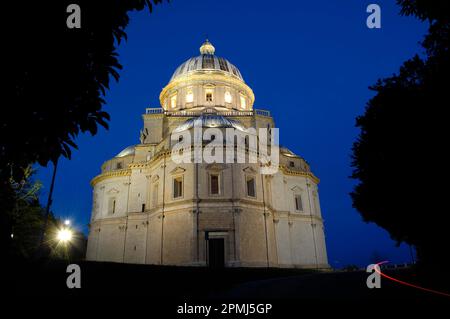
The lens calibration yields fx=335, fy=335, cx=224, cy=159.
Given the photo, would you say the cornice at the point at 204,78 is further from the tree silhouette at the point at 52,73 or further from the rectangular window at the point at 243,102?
the tree silhouette at the point at 52,73

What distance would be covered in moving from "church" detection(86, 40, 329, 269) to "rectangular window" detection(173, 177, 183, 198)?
0.30ft

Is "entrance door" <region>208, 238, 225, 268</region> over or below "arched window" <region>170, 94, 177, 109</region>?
below

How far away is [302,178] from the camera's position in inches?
1624

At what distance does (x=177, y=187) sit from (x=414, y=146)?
71.5 feet

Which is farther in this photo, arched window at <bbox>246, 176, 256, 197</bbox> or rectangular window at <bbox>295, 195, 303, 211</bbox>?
rectangular window at <bbox>295, 195, 303, 211</bbox>

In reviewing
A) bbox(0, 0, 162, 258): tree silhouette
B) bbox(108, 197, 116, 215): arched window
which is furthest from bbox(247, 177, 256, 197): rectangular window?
bbox(0, 0, 162, 258): tree silhouette

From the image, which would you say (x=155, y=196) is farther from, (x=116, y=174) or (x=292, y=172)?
(x=292, y=172)

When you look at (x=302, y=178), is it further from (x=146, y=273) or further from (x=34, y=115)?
→ (x=34, y=115)

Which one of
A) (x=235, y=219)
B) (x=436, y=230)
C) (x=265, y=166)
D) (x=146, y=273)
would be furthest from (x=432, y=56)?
(x=265, y=166)

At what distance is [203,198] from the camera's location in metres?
28.4

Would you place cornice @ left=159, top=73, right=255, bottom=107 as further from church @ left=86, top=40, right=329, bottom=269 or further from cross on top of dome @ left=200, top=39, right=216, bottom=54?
cross on top of dome @ left=200, top=39, right=216, bottom=54

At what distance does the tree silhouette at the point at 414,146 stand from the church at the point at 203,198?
14.7 m

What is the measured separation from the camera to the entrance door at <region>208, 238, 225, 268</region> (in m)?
27.3
